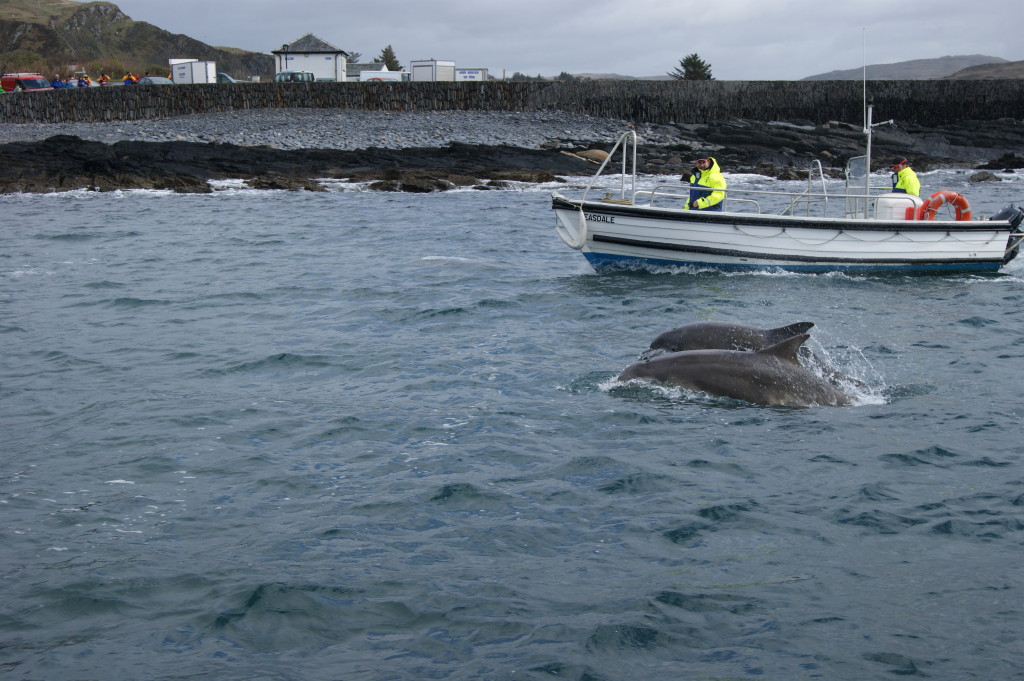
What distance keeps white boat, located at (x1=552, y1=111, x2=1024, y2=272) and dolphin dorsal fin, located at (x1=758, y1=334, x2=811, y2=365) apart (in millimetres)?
8929

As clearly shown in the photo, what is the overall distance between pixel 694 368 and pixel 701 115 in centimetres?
5169

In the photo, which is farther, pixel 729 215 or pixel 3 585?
pixel 729 215

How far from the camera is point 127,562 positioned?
722cm

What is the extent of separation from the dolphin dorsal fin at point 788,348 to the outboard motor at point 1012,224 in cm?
1155

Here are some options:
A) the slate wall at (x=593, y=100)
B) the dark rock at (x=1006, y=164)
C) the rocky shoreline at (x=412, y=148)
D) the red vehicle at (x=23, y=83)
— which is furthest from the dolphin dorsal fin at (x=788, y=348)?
the red vehicle at (x=23, y=83)

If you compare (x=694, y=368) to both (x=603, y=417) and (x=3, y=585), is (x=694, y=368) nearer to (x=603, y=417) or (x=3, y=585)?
(x=603, y=417)

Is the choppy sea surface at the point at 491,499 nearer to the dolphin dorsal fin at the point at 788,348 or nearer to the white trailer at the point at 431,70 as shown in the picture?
the dolphin dorsal fin at the point at 788,348

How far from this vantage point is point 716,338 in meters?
11.2

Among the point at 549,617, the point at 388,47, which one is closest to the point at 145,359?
the point at 549,617

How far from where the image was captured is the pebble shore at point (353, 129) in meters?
48.4

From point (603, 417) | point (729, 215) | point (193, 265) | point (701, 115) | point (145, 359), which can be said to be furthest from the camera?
point (701, 115)

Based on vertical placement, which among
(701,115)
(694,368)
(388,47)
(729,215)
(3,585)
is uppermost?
(388,47)

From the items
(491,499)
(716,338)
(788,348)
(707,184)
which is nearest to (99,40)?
(707,184)

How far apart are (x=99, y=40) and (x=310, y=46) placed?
77805mm
